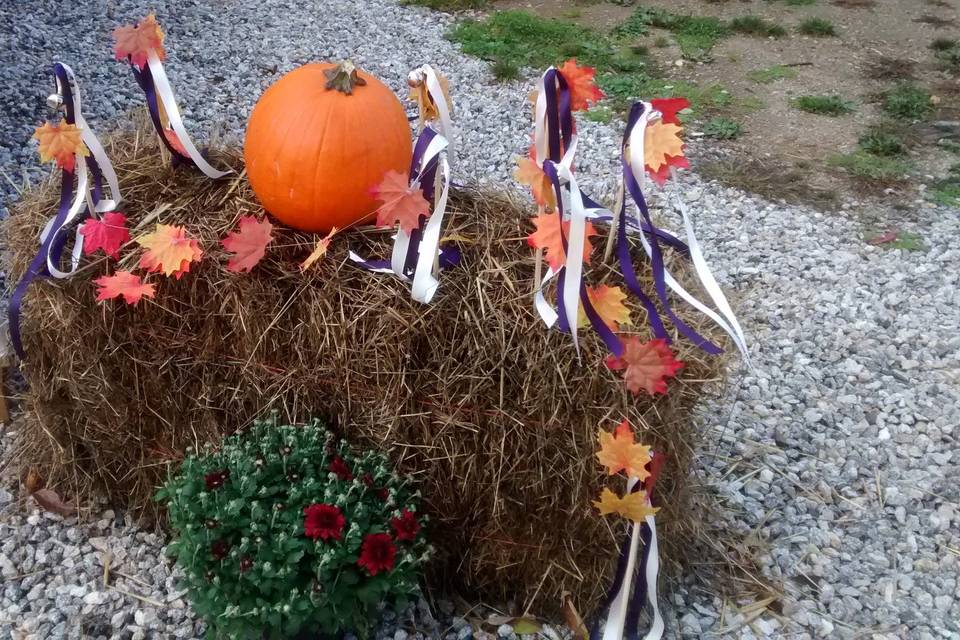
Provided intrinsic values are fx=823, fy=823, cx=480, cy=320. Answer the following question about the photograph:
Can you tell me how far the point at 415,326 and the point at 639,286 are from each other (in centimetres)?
58

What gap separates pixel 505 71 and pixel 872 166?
9.14ft

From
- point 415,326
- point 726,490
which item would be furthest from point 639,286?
point 726,490

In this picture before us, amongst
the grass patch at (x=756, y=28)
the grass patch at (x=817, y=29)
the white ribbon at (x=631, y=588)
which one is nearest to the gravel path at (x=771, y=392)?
the white ribbon at (x=631, y=588)

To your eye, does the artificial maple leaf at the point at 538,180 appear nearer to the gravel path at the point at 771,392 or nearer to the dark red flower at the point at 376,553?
the dark red flower at the point at 376,553

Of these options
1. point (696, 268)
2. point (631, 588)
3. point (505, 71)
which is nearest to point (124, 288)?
point (696, 268)

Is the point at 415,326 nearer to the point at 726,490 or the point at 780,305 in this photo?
the point at 726,490

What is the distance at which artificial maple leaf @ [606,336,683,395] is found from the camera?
77.7 inches

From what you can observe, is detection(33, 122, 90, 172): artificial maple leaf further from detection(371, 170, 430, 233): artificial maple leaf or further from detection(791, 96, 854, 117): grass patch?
detection(791, 96, 854, 117): grass patch

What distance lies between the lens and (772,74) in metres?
6.99

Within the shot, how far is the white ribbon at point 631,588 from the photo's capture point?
7.20 ft

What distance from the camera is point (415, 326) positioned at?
211 centimetres

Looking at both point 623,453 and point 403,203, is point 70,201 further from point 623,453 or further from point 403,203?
point 623,453

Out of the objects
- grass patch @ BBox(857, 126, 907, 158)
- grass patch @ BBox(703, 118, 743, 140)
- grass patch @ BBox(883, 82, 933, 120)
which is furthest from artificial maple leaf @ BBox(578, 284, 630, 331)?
grass patch @ BBox(883, 82, 933, 120)

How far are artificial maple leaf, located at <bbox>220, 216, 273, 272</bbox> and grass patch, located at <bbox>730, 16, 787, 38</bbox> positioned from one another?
6.84 m
